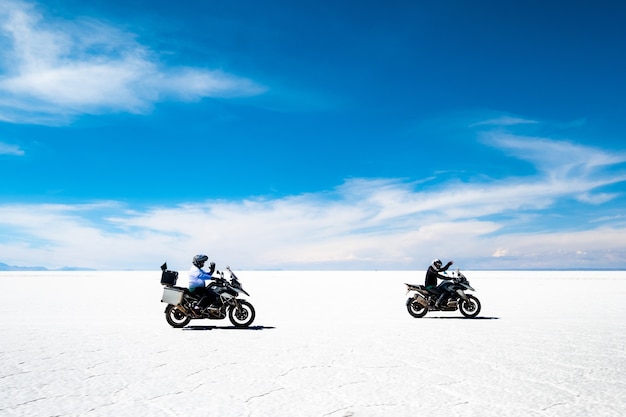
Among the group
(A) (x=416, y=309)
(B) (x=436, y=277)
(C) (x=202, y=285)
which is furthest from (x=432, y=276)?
(C) (x=202, y=285)

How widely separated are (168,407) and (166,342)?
14.2ft

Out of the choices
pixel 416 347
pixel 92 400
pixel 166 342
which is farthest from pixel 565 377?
pixel 166 342

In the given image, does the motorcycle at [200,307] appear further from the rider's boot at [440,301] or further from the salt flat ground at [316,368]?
the rider's boot at [440,301]

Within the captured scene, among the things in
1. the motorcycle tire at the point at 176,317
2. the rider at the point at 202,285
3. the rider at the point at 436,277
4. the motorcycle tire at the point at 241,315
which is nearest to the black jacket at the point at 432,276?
the rider at the point at 436,277

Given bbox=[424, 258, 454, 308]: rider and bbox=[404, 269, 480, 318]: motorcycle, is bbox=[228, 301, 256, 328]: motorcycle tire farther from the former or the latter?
bbox=[424, 258, 454, 308]: rider

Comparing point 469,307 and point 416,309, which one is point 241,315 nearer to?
point 416,309

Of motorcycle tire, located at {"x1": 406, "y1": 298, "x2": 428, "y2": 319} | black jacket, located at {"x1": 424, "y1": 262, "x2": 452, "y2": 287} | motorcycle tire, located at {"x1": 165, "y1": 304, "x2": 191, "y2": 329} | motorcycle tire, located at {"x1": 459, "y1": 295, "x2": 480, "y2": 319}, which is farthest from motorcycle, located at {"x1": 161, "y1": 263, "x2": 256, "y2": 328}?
motorcycle tire, located at {"x1": 459, "y1": 295, "x2": 480, "y2": 319}

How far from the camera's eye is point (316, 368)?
270 inches

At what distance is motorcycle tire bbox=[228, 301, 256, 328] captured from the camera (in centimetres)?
1120

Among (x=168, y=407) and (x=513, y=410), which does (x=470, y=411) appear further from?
(x=168, y=407)

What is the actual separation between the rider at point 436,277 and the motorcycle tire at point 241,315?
16.5ft

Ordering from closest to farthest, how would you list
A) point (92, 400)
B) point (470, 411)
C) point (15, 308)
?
point (470, 411), point (92, 400), point (15, 308)

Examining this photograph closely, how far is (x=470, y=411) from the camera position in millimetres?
4867

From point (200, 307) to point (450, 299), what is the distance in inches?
260
